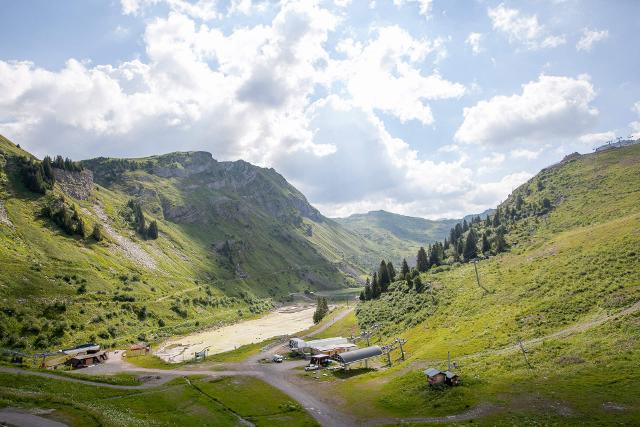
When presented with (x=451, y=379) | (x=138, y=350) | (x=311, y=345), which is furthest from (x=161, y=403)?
(x=138, y=350)

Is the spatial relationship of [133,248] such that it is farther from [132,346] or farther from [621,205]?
[621,205]

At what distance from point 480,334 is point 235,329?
364 feet

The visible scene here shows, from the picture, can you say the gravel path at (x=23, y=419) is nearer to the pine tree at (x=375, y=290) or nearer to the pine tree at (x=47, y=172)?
the pine tree at (x=375, y=290)

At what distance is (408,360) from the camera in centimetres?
6825

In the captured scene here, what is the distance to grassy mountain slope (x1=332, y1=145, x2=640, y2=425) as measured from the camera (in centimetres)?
4072

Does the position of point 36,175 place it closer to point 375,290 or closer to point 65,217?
point 65,217

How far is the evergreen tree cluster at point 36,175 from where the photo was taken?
162750 mm

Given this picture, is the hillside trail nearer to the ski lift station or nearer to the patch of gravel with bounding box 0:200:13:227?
the ski lift station

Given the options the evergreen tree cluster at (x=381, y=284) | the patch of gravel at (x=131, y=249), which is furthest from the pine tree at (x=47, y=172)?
the evergreen tree cluster at (x=381, y=284)

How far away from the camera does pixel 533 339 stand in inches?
2323

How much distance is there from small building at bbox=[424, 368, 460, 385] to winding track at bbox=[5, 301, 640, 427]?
22.3 ft

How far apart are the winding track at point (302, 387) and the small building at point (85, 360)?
5.94 m

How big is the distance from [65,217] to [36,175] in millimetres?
26982

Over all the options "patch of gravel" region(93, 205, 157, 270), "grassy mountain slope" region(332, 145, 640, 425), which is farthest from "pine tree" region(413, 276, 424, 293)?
"patch of gravel" region(93, 205, 157, 270)
